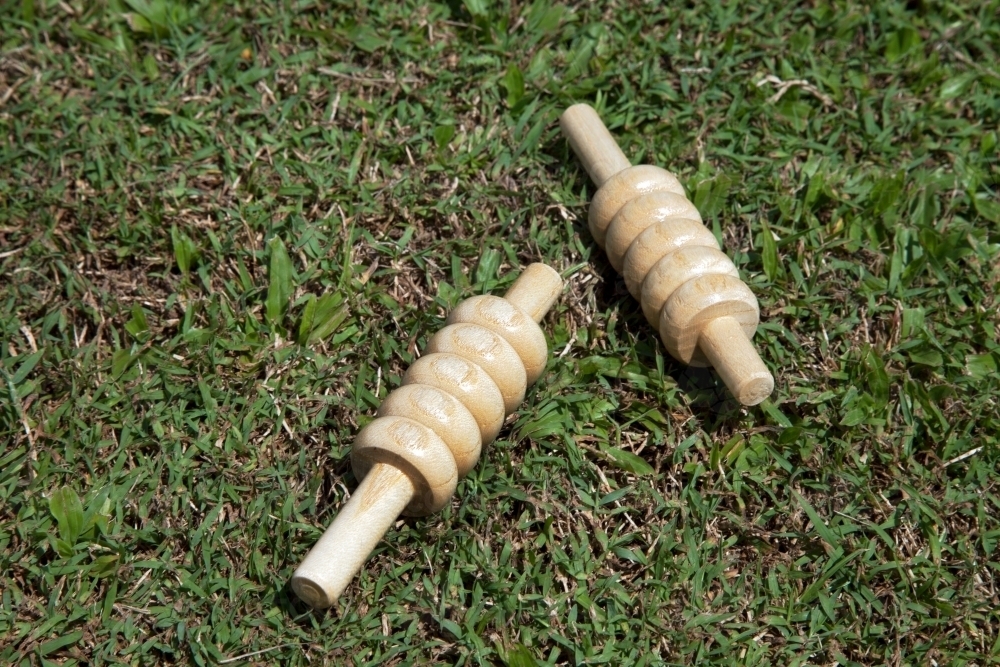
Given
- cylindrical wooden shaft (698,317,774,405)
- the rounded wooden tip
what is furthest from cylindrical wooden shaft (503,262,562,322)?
the rounded wooden tip

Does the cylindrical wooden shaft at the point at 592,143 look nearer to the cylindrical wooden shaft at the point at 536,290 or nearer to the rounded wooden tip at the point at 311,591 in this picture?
the cylindrical wooden shaft at the point at 536,290

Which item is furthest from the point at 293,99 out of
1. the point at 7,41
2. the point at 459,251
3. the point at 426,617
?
the point at 426,617

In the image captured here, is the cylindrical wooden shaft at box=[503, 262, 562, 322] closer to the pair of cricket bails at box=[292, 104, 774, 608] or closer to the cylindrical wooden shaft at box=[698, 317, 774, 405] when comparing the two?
the pair of cricket bails at box=[292, 104, 774, 608]

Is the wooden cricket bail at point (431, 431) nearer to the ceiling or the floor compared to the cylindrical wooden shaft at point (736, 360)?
nearer to the ceiling

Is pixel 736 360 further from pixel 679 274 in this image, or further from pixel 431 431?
pixel 431 431

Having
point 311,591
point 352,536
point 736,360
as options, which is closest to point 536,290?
point 736,360

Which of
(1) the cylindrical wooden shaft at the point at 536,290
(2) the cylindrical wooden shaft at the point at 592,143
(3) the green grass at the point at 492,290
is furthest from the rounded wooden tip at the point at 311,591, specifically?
(2) the cylindrical wooden shaft at the point at 592,143
